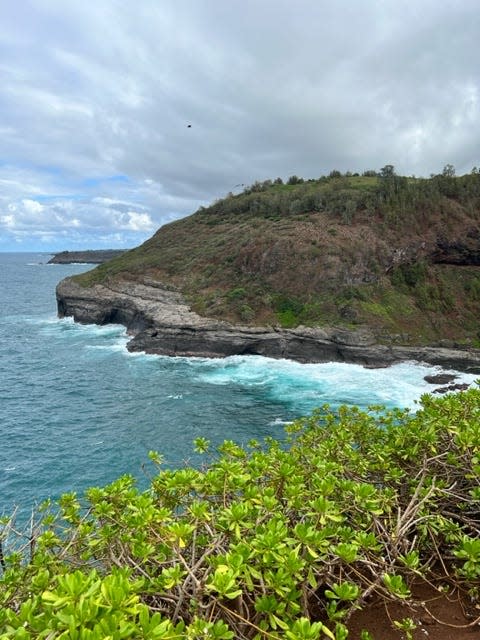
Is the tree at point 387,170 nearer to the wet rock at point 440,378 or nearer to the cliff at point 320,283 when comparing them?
the cliff at point 320,283

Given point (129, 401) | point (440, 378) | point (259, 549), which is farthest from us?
point (440, 378)

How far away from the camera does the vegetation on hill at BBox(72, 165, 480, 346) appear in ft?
172

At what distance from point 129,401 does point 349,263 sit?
35.6m

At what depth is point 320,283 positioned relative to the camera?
184 ft

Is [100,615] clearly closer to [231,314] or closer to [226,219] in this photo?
[231,314]

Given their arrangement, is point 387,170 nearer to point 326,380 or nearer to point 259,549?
point 326,380

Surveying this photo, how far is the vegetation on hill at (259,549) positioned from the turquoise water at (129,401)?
11.5m

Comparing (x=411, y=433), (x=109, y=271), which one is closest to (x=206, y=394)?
(x=411, y=433)

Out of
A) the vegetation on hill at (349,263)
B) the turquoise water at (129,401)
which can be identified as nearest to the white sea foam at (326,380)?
the turquoise water at (129,401)

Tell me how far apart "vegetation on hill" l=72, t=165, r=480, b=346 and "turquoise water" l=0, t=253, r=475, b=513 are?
9007mm

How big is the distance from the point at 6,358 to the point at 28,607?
5102cm

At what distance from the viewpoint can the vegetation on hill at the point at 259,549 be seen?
11.9 ft

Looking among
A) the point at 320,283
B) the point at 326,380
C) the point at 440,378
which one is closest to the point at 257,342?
→ the point at 326,380

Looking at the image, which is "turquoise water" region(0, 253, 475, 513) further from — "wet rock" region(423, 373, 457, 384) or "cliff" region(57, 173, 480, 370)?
"cliff" region(57, 173, 480, 370)
